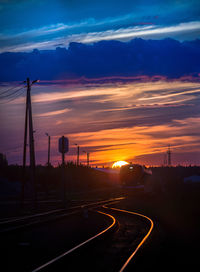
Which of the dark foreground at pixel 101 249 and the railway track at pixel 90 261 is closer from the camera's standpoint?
the railway track at pixel 90 261

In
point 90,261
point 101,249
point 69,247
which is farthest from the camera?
point 69,247

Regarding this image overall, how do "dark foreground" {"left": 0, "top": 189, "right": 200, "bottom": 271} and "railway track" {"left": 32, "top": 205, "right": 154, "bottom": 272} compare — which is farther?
"dark foreground" {"left": 0, "top": 189, "right": 200, "bottom": 271}

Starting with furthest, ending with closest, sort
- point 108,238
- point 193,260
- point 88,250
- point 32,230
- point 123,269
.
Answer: point 32,230 < point 108,238 < point 88,250 < point 193,260 < point 123,269

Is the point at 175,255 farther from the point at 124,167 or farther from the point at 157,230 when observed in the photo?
the point at 124,167

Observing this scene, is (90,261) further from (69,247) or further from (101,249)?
(69,247)

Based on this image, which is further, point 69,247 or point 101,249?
point 69,247

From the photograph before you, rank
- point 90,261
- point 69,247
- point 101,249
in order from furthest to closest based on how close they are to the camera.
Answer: point 69,247 → point 101,249 → point 90,261

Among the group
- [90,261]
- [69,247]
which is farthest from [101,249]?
[90,261]

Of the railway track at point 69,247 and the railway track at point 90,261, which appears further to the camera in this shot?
the railway track at point 69,247

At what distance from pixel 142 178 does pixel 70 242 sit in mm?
41308

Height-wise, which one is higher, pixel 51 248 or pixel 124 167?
pixel 124 167

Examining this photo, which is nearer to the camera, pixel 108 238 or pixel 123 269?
pixel 123 269

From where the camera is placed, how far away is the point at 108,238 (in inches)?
654

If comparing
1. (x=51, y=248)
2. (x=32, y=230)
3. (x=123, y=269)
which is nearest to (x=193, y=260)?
(x=123, y=269)
